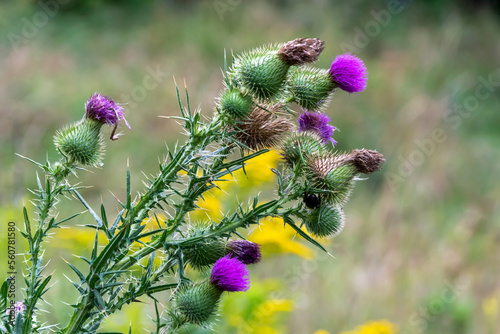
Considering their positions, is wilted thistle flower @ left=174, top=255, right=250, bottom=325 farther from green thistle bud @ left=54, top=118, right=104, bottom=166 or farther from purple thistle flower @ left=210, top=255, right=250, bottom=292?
green thistle bud @ left=54, top=118, right=104, bottom=166

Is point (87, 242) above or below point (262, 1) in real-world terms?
below

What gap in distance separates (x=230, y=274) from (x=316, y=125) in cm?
47

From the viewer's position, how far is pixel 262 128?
4.99 feet

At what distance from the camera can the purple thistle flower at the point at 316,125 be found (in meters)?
1.63

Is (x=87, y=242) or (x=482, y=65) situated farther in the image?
(x=482, y=65)

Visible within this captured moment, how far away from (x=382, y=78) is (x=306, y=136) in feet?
33.9

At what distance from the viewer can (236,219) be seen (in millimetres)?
1468

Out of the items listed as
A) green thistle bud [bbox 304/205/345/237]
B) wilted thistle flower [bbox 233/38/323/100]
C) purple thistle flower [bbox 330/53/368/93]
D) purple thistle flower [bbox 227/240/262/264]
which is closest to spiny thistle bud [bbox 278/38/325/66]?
wilted thistle flower [bbox 233/38/323/100]

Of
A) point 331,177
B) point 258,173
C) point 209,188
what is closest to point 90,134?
point 209,188

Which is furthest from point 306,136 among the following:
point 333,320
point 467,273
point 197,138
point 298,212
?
point 467,273

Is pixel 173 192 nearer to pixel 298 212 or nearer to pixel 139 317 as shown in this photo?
pixel 298 212

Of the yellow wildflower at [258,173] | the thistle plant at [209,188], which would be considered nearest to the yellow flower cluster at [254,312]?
the yellow wildflower at [258,173]

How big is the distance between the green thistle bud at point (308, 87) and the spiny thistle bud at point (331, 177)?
0.15 metres

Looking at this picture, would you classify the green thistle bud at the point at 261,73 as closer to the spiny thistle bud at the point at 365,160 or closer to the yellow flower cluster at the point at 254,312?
the spiny thistle bud at the point at 365,160
